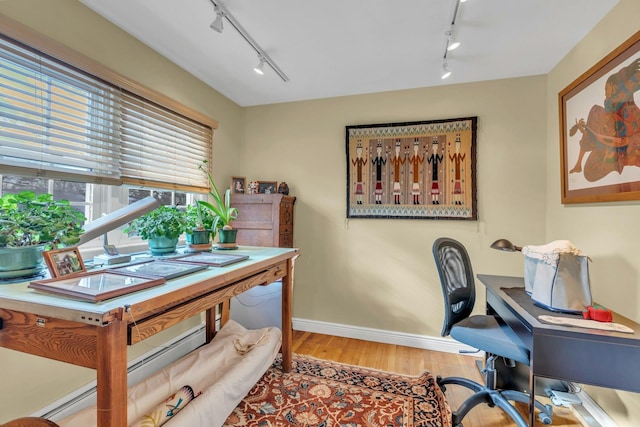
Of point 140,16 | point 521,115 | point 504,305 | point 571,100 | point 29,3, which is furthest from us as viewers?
point 521,115

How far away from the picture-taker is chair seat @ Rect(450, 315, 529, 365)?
142 cm

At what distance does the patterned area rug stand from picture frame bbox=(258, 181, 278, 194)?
1588 millimetres

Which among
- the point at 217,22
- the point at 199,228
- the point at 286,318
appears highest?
the point at 217,22

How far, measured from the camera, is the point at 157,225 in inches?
65.6

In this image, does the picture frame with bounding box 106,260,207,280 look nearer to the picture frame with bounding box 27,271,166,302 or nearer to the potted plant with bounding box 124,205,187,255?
the picture frame with bounding box 27,271,166,302

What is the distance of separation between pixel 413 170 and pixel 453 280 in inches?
44.8

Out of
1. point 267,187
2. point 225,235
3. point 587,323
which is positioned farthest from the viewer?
point 267,187

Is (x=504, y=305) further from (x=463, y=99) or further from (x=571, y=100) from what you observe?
(x=463, y=99)

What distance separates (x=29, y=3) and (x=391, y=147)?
2514mm

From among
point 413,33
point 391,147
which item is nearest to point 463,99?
point 391,147

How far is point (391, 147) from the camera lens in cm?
267

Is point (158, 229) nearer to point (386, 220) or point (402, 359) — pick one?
point (386, 220)

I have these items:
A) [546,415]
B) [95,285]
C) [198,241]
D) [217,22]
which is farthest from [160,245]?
[546,415]

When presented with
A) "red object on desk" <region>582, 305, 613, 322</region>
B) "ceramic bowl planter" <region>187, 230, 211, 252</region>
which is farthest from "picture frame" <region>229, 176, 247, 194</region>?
"red object on desk" <region>582, 305, 613, 322</region>
